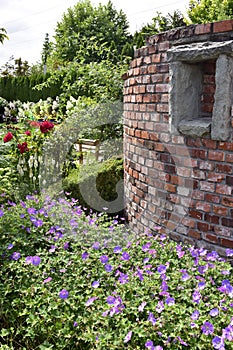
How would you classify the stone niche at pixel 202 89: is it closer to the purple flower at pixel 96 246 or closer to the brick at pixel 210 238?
the brick at pixel 210 238

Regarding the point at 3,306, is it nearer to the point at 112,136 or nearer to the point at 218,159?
the point at 218,159

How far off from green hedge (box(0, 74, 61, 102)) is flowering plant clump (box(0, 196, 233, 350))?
686 inches

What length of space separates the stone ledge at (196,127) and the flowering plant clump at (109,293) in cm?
81

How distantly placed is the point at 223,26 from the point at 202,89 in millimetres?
456

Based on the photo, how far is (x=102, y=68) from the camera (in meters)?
8.77

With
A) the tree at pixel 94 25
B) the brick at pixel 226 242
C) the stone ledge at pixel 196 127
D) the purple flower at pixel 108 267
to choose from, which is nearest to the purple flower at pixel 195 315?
the purple flower at pixel 108 267

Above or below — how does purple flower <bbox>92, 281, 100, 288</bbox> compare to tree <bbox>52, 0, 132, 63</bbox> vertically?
below

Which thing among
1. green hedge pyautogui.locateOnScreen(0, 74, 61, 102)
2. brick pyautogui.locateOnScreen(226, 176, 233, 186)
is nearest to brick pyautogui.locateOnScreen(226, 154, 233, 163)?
brick pyautogui.locateOnScreen(226, 176, 233, 186)

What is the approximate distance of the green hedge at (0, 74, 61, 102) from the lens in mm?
20797

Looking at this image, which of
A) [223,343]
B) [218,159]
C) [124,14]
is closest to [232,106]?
[218,159]

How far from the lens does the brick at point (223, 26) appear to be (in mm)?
2707

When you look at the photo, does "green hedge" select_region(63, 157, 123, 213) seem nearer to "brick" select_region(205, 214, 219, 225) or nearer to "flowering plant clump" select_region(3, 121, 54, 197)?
"flowering plant clump" select_region(3, 121, 54, 197)

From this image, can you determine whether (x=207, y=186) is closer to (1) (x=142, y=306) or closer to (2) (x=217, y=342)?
(1) (x=142, y=306)

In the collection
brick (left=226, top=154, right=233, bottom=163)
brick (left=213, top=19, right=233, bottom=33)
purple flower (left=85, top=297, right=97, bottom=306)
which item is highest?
brick (left=213, top=19, right=233, bottom=33)
